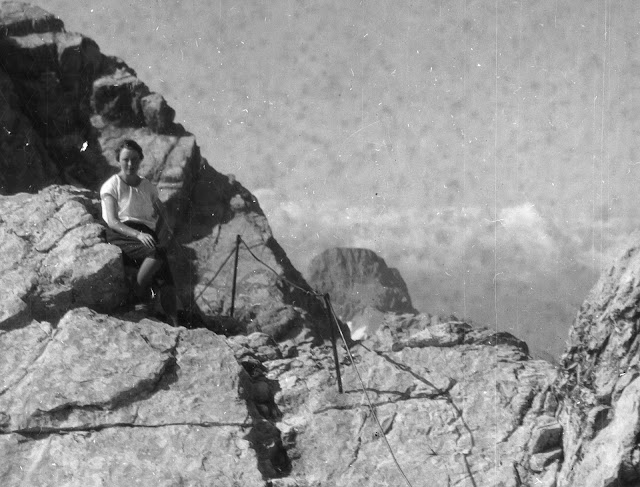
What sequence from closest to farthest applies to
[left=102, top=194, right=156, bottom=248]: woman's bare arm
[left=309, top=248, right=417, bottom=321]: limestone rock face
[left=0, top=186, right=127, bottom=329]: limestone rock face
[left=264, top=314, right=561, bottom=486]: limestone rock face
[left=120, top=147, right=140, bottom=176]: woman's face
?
1. [left=264, top=314, right=561, bottom=486]: limestone rock face
2. [left=0, top=186, right=127, bottom=329]: limestone rock face
3. [left=102, top=194, right=156, bottom=248]: woman's bare arm
4. [left=120, top=147, right=140, bottom=176]: woman's face
5. [left=309, top=248, right=417, bottom=321]: limestone rock face

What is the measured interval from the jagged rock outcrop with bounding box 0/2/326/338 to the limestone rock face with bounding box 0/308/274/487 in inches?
113

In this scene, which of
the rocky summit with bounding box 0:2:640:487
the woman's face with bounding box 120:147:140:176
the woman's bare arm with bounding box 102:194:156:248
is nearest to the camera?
the rocky summit with bounding box 0:2:640:487

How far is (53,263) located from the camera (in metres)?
8.62

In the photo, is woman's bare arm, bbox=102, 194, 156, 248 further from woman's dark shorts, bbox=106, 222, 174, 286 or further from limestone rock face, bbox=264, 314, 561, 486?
limestone rock face, bbox=264, 314, 561, 486

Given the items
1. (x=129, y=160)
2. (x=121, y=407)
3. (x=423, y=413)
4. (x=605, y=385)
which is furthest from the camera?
(x=129, y=160)

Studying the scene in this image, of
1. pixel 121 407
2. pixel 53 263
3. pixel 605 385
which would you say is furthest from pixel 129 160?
pixel 605 385

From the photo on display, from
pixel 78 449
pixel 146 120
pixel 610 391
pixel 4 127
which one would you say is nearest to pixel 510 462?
pixel 610 391

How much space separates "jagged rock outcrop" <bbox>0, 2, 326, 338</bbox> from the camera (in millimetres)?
11430

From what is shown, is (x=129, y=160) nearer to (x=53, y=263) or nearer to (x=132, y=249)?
(x=132, y=249)

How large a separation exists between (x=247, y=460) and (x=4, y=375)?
96.9 inches

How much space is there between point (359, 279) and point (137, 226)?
48.9 feet

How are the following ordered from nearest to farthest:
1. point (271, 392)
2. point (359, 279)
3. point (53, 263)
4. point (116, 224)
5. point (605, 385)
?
1. point (605, 385)
2. point (271, 392)
3. point (53, 263)
4. point (116, 224)
5. point (359, 279)

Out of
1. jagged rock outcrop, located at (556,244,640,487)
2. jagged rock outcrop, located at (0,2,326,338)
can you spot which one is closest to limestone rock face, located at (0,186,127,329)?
jagged rock outcrop, located at (0,2,326,338)

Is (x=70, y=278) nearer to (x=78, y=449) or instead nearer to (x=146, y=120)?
(x=78, y=449)
